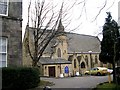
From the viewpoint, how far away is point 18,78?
62.7 feet

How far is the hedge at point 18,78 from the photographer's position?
734 inches

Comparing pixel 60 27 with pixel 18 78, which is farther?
pixel 60 27

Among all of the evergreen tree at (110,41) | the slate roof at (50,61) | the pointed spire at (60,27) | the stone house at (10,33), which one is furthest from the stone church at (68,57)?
the stone house at (10,33)

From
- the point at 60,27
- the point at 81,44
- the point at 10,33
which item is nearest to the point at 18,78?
the point at 10,33

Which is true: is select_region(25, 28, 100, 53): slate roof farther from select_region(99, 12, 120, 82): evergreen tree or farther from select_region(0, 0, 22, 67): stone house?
select_region(0, 0, 22, 67): stone house

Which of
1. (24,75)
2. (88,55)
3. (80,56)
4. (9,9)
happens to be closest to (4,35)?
(9,9)

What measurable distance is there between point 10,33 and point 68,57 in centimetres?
4892

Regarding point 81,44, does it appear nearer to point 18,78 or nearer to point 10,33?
point 10,33

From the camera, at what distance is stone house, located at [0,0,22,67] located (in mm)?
21234

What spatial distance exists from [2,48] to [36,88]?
4234 mm

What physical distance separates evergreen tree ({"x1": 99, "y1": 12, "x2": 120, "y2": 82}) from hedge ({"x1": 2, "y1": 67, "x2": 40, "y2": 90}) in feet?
27.7

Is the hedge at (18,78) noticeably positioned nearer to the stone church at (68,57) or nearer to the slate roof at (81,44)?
the stone church at (68,57)

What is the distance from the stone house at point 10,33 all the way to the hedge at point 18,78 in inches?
90.7

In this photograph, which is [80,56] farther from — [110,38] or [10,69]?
[10,69]
